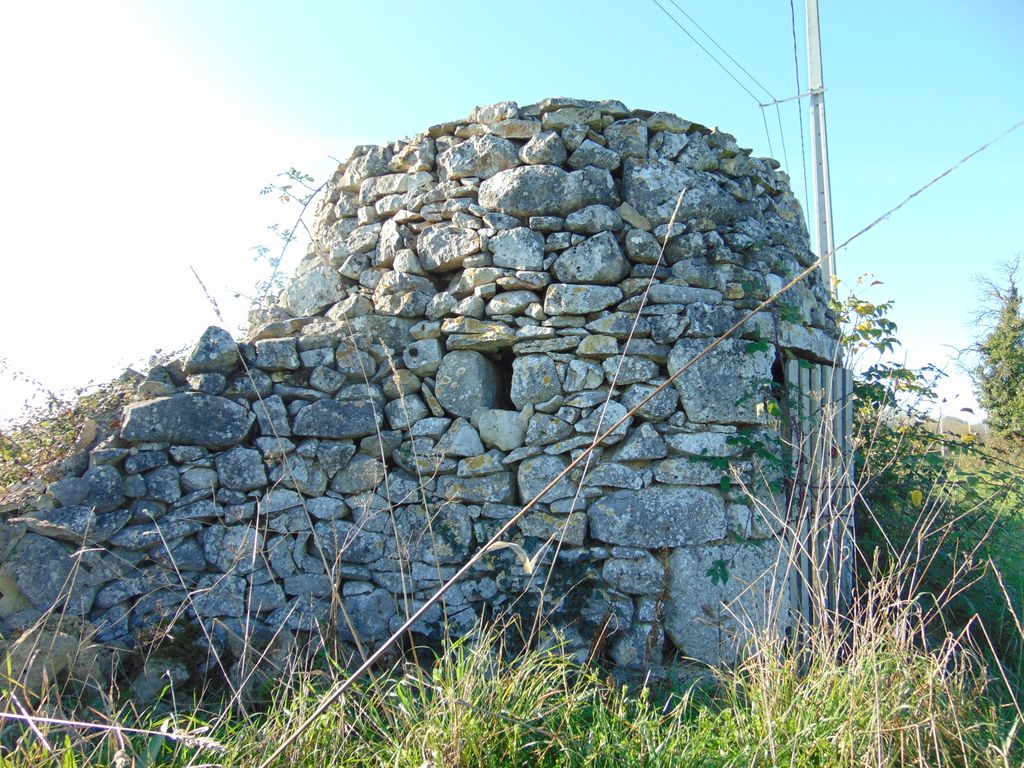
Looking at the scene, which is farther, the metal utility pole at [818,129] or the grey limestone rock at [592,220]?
the metal utility pole at [818,129]

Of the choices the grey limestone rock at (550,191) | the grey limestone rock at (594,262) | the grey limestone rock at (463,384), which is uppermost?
the grey limestone rock at (550,191)

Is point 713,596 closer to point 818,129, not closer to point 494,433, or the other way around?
point 494,433

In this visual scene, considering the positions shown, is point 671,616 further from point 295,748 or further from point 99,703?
point 99,703

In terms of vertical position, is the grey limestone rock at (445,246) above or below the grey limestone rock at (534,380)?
above

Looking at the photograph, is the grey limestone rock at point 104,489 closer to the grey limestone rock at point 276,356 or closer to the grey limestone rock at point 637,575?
the grey limestone rock at point 276,356

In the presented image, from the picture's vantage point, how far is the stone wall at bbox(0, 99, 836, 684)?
347 cm

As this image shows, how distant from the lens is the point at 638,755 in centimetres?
229

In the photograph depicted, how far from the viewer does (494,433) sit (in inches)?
148

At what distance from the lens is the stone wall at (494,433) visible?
3473 millimetres

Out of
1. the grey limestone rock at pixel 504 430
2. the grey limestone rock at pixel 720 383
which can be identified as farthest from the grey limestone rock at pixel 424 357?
the grey limestone rock at pixel 720 383

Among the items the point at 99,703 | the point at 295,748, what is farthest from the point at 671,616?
the point at 99,703

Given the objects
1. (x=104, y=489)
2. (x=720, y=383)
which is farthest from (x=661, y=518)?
(x=104, y=489)

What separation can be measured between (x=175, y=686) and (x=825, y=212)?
725 cm

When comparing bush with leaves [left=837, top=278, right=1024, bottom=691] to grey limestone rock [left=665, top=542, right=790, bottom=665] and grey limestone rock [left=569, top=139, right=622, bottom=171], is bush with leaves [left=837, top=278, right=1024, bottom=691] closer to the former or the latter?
grey limestone rock [left=665, top=542, right=790, bottom=665]
